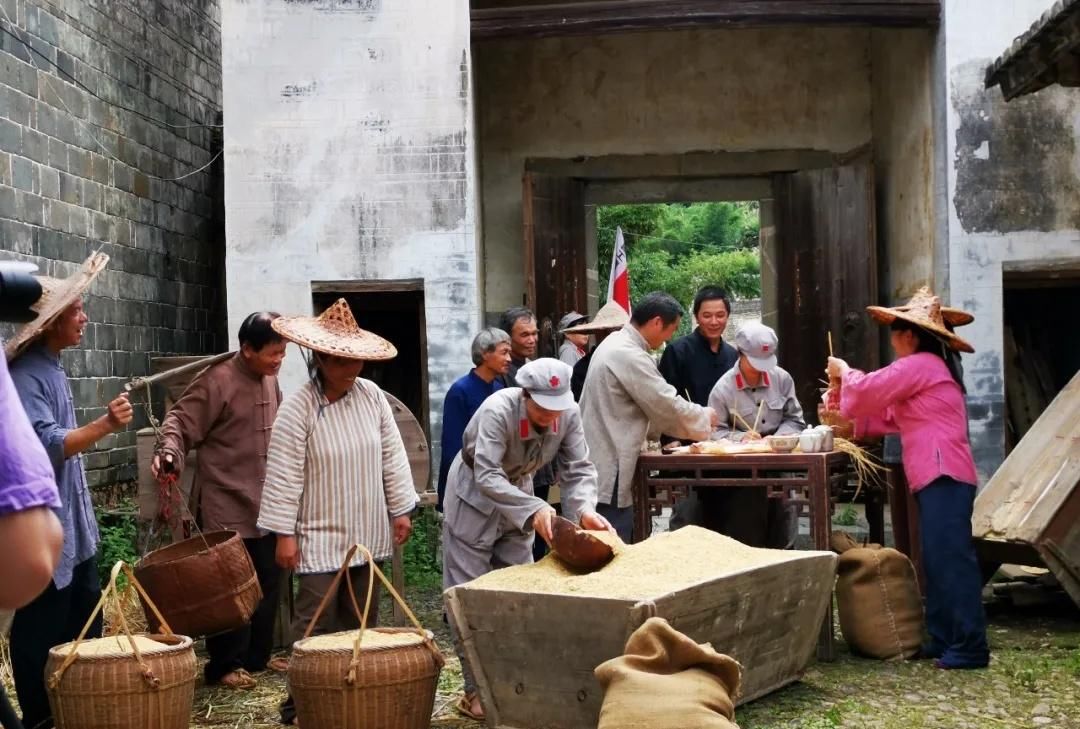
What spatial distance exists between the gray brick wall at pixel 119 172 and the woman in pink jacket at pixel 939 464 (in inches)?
209

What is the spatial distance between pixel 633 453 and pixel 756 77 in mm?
6685

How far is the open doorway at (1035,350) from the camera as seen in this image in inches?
456

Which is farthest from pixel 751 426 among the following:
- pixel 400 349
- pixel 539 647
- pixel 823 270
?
pixel 400 349

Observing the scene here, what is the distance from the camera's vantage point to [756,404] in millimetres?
7324

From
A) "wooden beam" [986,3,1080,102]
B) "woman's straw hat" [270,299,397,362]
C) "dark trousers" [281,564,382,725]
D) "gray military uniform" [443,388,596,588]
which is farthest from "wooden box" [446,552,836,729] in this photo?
"wooden beam" [986,3,1080,102]

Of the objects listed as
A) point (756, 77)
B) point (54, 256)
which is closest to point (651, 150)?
point (756, 77)

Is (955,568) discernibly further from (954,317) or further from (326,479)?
(326,479)

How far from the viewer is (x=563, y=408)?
523 cm

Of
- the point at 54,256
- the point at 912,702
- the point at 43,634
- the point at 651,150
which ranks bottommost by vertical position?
the point at 912,702

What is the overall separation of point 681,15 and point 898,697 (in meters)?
6.17

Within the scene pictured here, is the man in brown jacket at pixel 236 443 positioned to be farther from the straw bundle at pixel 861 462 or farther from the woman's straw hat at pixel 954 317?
the woman's straw hat at pixel 954 317

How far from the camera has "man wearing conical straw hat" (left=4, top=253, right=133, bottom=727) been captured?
5.11 m

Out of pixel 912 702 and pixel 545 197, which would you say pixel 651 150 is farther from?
pixel 912 702

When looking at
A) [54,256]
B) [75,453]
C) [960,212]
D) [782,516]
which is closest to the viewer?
[75,453]
